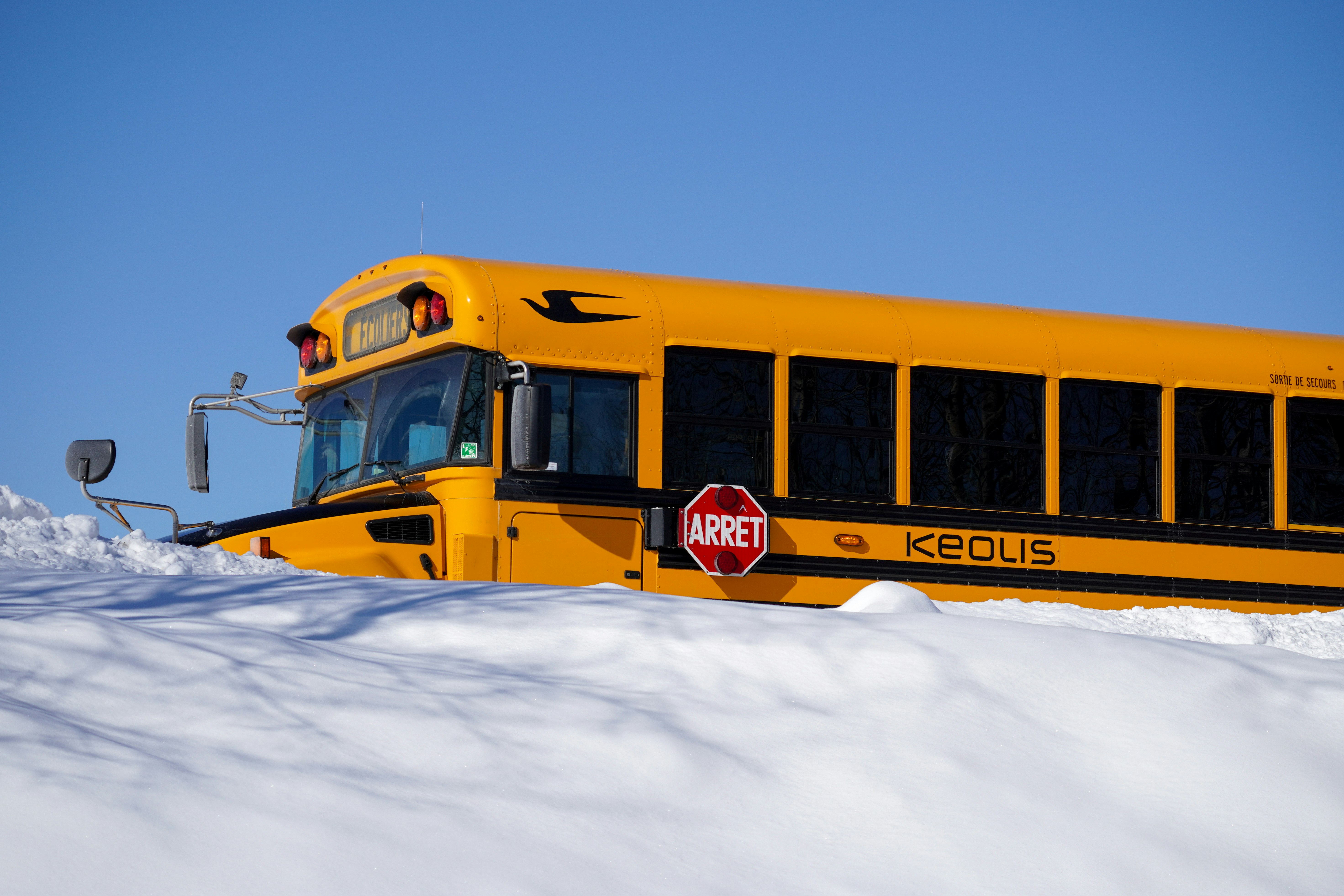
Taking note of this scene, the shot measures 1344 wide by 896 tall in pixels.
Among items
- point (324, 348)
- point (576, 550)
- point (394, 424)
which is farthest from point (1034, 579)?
point (324, 348)

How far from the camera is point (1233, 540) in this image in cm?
781

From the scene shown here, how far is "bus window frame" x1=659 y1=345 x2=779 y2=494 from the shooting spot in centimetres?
690

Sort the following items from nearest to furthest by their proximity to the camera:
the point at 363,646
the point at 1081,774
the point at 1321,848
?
the point at 1321,848, the point at 1081,774, the point at 363,646

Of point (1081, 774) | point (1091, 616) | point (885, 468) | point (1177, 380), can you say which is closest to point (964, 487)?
point (885, 468)

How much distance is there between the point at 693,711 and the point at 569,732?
0.36 m

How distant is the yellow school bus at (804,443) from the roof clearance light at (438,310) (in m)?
0.03

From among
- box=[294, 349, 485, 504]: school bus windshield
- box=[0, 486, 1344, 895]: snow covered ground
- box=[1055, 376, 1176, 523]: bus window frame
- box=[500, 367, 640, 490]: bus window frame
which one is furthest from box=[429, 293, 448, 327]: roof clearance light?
box=[1055, 376, 1176, 523]: bus window frame

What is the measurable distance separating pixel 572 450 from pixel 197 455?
260 centimetres

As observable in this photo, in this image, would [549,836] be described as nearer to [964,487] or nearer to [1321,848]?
[1321,848]

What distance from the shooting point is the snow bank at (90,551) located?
193 inches

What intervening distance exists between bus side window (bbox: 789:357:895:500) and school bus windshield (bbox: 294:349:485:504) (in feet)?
5.33

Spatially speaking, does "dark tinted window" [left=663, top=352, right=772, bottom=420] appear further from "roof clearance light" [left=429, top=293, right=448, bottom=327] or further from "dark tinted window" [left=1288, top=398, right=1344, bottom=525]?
"dark tinted window" [left=1288, top=398, right=1344, bottom=525]

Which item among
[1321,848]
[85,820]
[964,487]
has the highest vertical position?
[964,487]

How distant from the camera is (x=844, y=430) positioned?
281 inches
